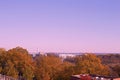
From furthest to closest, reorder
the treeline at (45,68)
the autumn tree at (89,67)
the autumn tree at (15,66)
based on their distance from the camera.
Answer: the autumn tree at (15,66) < the treeline at (45,68) < the autumn tree at (89,67)

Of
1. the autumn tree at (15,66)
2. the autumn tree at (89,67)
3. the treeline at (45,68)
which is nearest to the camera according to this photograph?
the autumn tree at (89,67)

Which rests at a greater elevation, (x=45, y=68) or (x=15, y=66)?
(x=15, y=66)

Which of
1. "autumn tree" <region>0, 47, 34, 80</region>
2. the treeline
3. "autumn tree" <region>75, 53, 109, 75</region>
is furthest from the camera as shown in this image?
"autumn tree" <region>0, 47, 34, 80</region>

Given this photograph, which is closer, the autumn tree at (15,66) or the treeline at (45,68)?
the treeline at (45,68)

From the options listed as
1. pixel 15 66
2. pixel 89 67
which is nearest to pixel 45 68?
pixel 15 66

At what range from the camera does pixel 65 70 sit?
6144 cm

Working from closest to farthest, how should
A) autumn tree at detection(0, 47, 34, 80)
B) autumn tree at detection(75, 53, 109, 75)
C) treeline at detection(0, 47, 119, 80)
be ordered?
autumn tree at detection(75, 53, 109, 75) < treeline at detection(0, 47, 119, 80) < autumn tree at detection(0, 47, 34, 80)

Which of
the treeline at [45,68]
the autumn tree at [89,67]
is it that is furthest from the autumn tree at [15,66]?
the autumn tree at [89,67]

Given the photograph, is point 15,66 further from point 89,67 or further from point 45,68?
point 89,67

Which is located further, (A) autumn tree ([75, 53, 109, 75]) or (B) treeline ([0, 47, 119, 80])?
(B) treeline ([0, 47, 119, 80])

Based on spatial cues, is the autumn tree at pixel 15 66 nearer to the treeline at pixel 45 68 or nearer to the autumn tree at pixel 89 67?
the treeline at pixel 45 68

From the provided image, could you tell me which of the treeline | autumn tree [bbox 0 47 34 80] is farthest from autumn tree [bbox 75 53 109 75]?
autumn tree [bbox 0 47 34 80]

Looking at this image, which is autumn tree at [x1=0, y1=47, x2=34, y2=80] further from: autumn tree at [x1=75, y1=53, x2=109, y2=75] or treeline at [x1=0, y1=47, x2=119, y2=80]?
autumn tree at [x1=75, y1=53, x2=109, y2=75]

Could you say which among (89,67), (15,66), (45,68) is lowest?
(45,68)
